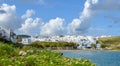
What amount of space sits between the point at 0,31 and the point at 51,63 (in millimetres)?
81872

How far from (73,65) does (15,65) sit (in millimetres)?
2949

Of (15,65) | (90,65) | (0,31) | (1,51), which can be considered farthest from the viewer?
(0,31)

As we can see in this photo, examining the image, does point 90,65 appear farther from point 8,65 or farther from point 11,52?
point 11,52

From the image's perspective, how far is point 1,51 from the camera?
26.3 m

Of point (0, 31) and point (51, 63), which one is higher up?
point (0, 31)

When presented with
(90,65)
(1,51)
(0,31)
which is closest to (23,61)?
(90,65)

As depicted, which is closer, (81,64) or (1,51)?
(81,64)

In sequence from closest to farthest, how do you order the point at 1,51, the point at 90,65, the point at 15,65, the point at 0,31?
1. the point at 15,65
2. the point at 90,65
3. the point at 1,51
4. the point at 0,31

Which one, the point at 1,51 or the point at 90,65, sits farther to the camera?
the point at 1,51

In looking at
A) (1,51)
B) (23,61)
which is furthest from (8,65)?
(1,51)

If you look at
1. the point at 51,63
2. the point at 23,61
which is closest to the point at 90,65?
the point at 51,63

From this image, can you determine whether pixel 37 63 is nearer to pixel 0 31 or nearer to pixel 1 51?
pixel 1 51

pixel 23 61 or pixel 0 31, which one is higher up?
pixel 0 31

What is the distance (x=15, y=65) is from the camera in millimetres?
18156
